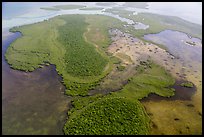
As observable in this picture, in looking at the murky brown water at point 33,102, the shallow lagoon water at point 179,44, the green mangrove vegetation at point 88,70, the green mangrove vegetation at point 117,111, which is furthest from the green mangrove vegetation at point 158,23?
the murky brown water at point 33,102

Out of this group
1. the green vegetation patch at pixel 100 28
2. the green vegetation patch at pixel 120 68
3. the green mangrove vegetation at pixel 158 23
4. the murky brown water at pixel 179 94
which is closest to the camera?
the murky brown water at pixel 179 94

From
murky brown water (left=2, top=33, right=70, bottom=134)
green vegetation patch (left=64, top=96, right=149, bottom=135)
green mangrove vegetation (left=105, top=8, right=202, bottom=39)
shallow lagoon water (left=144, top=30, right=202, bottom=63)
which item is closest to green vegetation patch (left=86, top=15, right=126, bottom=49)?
green mangrove vegetation (left=105, top=8, right=202, bottom=39)

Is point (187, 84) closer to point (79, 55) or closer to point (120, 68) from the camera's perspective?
point (120, 68)

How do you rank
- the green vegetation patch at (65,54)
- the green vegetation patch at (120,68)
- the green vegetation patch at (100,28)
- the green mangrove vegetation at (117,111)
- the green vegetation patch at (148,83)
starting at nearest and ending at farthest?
the green mangrove vegetation at (117,111), the green vegetation patch at (148,83), the green vegetation patch at (65,54), the green vegetation patch at (120,68), the green vegetation patch at (100,28)

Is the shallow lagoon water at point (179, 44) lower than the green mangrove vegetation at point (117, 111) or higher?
lower

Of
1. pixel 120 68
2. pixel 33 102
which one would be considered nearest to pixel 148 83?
pixel 120 68

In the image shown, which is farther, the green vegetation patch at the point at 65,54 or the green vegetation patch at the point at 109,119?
the green vegetation patch at the point at 65,54

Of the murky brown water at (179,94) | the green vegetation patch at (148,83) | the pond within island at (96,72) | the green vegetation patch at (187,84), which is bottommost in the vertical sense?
the murky brown water at (179,94)

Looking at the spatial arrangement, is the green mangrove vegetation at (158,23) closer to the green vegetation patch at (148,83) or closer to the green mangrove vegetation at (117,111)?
the green vegetation patch at (148,83)
